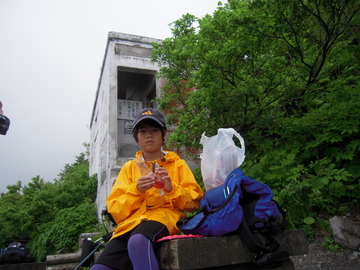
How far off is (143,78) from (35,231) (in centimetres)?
674

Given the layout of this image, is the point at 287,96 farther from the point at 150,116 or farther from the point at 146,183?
the point at 146,183

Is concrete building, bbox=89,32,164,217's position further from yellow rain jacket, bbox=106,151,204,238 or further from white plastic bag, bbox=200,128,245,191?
white plastic bag, bbox=200,128,245,191

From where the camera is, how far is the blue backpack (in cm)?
154

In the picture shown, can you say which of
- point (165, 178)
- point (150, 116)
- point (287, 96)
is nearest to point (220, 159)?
point (165, 178)

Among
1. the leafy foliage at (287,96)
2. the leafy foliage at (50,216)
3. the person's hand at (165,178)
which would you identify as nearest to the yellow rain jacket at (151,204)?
the person's hand at (165,178)

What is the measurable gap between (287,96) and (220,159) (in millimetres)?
3459

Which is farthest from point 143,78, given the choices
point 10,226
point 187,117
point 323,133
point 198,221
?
point 198,221

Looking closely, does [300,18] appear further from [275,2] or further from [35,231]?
[35,231]

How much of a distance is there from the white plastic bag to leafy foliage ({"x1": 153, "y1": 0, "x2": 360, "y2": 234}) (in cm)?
228

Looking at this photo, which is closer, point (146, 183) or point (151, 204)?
point (146, 183)

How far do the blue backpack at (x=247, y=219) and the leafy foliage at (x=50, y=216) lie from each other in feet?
25.4

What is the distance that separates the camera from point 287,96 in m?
4.92

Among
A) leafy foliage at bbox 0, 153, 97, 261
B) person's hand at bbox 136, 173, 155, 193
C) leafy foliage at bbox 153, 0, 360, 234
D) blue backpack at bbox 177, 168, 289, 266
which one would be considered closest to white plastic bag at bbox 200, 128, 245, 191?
blue backpack at bbox 177, 168, 289, 266

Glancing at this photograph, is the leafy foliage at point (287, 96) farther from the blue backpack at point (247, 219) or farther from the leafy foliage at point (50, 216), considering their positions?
the leafy foliage at point (50, 216)
